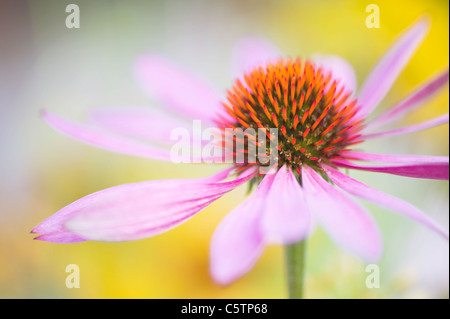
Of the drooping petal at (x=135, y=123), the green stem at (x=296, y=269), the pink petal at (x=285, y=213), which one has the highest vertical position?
the drooping petal at (x=135, y=123)

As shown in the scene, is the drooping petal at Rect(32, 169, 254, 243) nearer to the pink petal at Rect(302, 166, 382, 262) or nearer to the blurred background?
the pink petal at Rect(302, 166, 382, 262)

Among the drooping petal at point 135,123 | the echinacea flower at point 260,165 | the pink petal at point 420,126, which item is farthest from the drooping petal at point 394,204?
the drooping petal at point 135,123

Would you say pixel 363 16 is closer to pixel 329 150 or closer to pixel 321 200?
pixel 329 150

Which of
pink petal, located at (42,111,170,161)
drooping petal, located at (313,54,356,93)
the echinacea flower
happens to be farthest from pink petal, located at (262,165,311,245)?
drooping petal, located at (313,54,356,93)

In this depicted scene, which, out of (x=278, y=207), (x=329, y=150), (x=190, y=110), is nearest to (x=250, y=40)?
(x=190, y=110)

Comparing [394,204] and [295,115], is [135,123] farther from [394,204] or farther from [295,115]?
[394,204]

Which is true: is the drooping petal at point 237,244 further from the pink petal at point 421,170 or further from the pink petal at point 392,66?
the pink petal at point 392,66
